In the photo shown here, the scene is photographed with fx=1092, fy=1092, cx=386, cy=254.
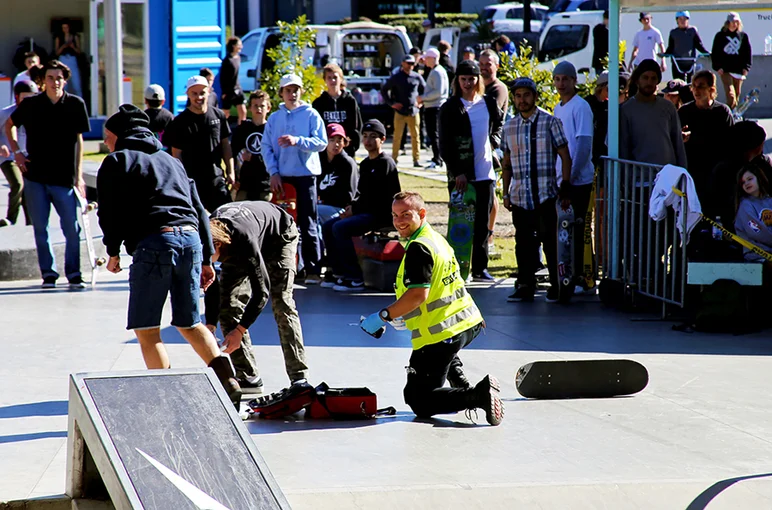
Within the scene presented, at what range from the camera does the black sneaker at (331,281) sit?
33.8 ft

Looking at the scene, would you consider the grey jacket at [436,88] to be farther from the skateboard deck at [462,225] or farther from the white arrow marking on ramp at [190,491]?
the white arrow marking on ramp at [190,491]

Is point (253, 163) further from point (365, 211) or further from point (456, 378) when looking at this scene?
point (456, 378)

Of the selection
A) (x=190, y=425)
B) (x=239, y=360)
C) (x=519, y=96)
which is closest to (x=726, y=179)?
(x=519, y=96)

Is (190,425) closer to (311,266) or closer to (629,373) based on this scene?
(629,373)

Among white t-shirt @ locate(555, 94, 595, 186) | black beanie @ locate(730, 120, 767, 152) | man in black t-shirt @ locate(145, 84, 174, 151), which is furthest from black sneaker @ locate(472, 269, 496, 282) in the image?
Result: man in black t-shirt @ locate(145, 84, 174, 151)

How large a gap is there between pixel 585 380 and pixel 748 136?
10.8 ft

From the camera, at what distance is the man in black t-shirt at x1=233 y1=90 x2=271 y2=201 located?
36.2ft

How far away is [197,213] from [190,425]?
1737mm

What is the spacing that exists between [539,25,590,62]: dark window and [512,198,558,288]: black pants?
1476 cm

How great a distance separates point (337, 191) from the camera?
1082cm

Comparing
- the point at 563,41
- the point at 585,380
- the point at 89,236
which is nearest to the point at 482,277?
the point at 89,236

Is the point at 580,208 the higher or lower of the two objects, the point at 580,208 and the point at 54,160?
the lower

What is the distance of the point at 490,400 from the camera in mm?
5969

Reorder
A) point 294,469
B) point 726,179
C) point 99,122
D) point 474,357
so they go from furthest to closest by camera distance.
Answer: point 99,122 < point 726,179 < point 474,357 < point 294,469
